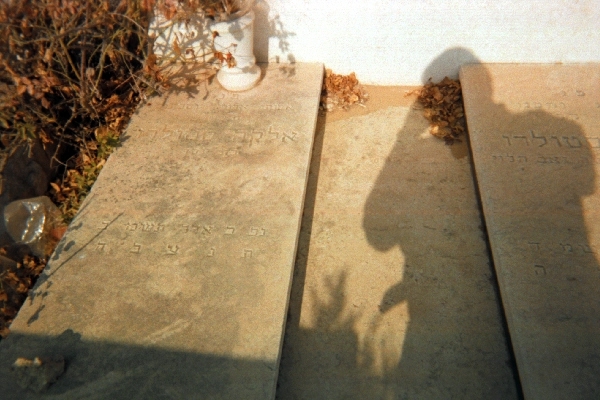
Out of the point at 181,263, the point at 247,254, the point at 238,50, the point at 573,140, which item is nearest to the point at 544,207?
the point at 573,140

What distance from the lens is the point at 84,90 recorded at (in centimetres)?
361

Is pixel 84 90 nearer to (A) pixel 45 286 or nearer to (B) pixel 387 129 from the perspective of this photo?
(A) pixel 45 286

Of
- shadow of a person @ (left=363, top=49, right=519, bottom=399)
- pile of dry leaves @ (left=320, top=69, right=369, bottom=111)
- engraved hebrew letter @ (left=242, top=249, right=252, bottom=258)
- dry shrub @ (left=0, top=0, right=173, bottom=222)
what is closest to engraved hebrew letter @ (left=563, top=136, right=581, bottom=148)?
shadow of a person @ (left=363, top=49, right=519, bottom=399)

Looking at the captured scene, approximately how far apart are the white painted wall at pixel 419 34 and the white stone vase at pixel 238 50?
35 cm

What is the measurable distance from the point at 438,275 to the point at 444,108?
1525 mm

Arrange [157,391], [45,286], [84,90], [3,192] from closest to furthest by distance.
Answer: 1. [157,391]
2. [45,286]
3. [3,192]
4. [84,90]

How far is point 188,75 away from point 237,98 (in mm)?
546

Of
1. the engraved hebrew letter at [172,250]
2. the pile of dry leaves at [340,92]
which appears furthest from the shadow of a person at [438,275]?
the engraved hebrew letter at [172,250]

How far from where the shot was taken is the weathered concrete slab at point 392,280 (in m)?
2.63

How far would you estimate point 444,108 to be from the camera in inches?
154

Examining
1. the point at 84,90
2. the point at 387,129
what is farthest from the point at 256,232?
the point at 84,90

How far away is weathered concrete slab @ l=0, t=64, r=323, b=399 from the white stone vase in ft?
0.74

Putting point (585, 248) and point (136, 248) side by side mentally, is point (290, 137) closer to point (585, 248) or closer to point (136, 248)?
point (136, 248)

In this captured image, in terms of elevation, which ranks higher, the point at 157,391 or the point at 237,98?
the point at 237,98
